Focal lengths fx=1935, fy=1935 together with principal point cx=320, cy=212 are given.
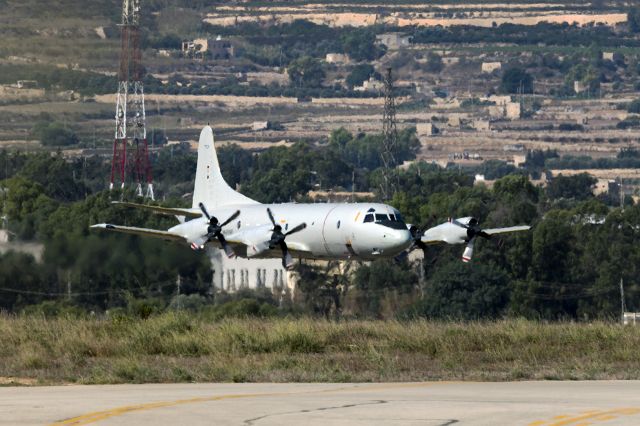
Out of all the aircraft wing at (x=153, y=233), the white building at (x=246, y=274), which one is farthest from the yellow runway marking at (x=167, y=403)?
the white building at (x=246, y=274)

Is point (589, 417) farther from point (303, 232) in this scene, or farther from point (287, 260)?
point (303, 232)

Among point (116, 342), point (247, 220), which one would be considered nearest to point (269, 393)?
point (116, 342)

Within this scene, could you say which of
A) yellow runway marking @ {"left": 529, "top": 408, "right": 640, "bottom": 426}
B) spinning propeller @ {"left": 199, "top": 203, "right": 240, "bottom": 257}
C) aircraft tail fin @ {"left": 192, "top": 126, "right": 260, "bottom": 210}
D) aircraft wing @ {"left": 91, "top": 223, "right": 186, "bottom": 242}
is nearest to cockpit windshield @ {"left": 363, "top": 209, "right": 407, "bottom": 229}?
spinning propeller @ {"left": 199, "top": 203, "right": 240, "bottom": 257}

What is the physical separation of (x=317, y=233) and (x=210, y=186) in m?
12.2

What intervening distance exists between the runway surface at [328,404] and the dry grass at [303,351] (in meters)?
2.75

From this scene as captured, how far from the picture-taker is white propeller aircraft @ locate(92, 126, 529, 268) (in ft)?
244

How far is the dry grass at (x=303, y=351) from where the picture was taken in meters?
43.1

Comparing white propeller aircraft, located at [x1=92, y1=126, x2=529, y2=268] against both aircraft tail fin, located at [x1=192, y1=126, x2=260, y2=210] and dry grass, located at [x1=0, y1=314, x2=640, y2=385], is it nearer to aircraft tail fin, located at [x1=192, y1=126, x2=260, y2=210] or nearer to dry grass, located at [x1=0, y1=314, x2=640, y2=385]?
aircraft tail fin, located at [x1=192, y1=126, x2=260, y2=210]

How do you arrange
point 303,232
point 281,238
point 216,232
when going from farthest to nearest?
point 303,232, point 281,238, point 216,232

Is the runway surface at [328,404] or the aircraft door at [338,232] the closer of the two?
the runway surface at [328,404]

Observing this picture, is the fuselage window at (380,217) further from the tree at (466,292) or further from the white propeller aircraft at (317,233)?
the tree at (466,292)

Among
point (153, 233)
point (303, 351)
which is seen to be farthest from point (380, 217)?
point (303, 351)

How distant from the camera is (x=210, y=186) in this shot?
3433 inches

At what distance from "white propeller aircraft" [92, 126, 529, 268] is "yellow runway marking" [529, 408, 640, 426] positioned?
40165 mm
